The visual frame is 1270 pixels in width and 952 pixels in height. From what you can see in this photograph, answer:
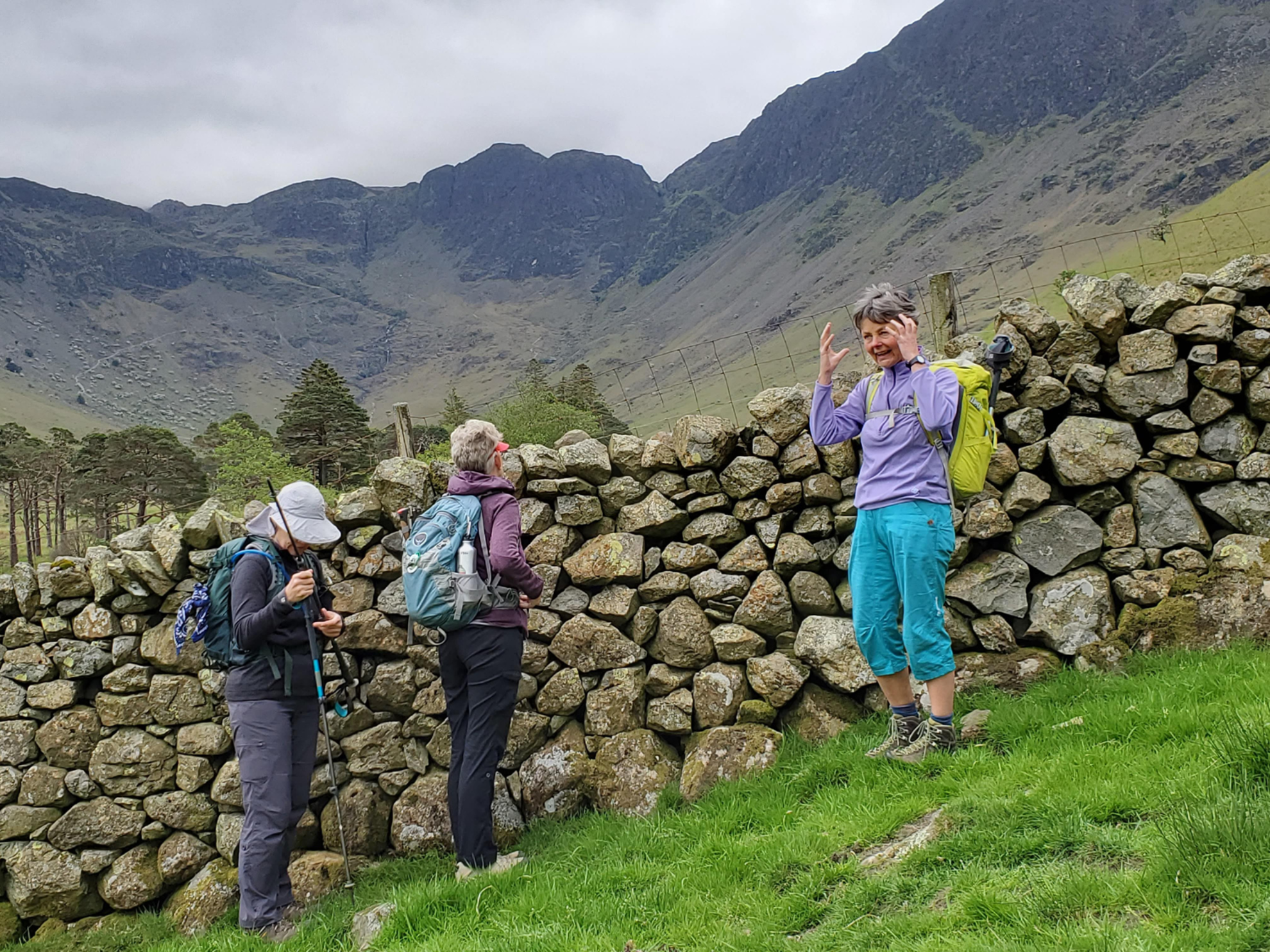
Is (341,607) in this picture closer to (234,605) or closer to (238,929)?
(234,605)

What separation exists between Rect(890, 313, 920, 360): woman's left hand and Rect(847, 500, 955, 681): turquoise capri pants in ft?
3.30

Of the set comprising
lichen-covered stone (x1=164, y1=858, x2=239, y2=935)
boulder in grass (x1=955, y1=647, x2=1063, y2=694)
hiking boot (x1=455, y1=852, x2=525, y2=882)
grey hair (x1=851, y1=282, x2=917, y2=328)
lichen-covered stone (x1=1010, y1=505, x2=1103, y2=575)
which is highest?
grey hair (x1=851, y1=282, x2=917, y2=328)

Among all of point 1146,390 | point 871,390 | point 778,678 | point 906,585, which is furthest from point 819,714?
point 1146,390

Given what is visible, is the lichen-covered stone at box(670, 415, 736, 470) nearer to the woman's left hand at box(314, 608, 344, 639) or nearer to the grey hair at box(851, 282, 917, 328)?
the grey hair at box(851, 282, 917, 328)

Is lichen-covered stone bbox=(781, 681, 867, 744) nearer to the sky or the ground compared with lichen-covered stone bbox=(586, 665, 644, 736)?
nearer to the ground

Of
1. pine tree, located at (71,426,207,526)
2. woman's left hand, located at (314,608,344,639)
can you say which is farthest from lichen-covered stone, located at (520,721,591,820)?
pine tree, located at (71,426,207,526)

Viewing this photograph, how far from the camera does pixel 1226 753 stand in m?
3.57

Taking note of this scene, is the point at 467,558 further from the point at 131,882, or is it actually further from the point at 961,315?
the point at 961,315

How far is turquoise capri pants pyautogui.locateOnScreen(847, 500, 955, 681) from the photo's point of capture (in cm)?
489

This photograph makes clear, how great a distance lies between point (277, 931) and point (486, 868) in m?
1.44

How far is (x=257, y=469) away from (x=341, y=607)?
28.0 meters

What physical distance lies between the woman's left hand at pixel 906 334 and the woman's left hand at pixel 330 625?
4.44 m

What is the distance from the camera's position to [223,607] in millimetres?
5445

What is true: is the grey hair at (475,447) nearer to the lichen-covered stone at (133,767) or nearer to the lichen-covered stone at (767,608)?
the lichen-covered stone at (767,608)
